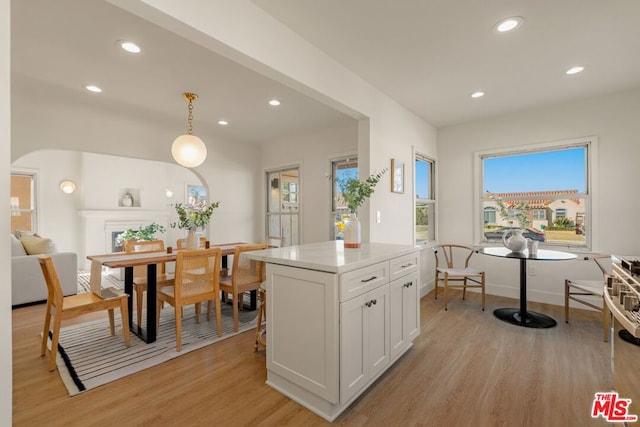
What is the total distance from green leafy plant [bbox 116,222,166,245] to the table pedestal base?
26.2ft

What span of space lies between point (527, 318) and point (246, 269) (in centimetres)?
344

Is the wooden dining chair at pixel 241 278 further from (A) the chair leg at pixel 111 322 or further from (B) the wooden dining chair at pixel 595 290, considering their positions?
(B) the wooden dining chair at pixel 595 290

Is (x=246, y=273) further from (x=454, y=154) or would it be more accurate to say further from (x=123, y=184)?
(x=123, y=184)

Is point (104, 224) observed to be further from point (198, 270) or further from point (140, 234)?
point (198, 270)

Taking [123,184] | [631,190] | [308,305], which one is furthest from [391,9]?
[123,184]

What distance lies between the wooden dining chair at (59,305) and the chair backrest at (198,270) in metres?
0.52

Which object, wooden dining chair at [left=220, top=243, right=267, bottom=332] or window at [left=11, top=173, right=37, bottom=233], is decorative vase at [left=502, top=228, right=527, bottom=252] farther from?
window at [left=11, top=173, right=37, bottom=233]

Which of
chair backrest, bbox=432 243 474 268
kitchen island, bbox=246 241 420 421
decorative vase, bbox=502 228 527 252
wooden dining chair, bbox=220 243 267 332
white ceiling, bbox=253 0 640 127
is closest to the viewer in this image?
kitchen island, bbox=246 241 420 421

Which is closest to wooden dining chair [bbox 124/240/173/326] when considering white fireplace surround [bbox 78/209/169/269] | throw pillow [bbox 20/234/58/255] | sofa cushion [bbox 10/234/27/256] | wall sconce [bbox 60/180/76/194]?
throw pillow [bbox 20/234/58/255]

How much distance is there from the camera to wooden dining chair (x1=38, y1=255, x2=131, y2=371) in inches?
91.1

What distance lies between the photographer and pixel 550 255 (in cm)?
328

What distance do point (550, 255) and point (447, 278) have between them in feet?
3.72

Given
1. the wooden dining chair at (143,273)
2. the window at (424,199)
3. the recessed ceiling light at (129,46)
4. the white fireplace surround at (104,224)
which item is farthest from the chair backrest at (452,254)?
the white fireplace surround at (104,224)

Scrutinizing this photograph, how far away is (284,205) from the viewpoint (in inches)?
223
